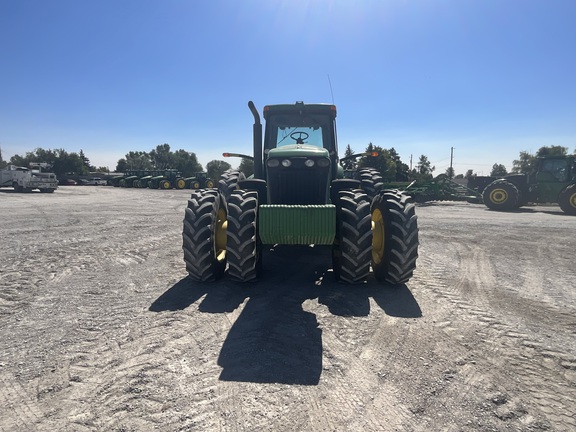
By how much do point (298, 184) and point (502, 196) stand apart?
17.1 meters

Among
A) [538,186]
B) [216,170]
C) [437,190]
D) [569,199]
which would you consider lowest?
[569,199]

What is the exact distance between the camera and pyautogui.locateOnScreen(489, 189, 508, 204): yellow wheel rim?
58.7ft

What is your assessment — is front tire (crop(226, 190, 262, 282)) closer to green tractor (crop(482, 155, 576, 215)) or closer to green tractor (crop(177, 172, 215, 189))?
green tractor (crop(482, 155, 576, 215))

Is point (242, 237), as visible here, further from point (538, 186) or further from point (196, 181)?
point (196, 181)

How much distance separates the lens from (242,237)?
4359 millimetres

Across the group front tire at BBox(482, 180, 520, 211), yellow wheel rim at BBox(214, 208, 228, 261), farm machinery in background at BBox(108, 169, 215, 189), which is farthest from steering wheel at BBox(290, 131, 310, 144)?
farm machinery in background at BBox(108, 169, 215, 189)

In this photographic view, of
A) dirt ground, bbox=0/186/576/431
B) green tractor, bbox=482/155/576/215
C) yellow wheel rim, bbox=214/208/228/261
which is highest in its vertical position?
green tractor, bbox=482/155/576/215

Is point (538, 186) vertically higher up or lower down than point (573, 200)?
higher up

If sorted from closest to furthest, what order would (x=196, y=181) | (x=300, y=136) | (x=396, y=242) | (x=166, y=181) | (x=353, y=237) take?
(x=353, y=237), (x=396, y=242), (x=300, y=136), (x=166, y=181), (x=196, y=181)

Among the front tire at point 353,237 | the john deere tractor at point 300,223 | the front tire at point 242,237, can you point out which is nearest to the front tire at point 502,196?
the john deere tractor at point 300,223

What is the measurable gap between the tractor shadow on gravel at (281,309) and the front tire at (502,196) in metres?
16.1

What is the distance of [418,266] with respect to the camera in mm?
6059

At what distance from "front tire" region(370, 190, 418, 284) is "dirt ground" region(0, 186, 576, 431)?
23 cm

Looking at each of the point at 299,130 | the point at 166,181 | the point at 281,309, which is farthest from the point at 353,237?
the point at 166,181
